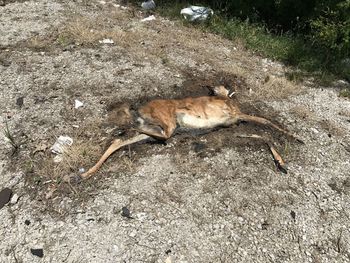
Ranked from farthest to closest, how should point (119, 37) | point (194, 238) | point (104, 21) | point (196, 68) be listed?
1. point (104, 21)
2. point (119, 37)
3. point (196, 68)
4. point (194, 238)

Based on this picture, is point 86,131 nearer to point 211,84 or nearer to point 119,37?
point 211,84

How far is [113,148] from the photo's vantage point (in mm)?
3830

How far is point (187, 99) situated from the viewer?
14.7 feet

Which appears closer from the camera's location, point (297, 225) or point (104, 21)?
point (297, 225)

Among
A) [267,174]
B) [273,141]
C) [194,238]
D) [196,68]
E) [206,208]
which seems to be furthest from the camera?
[196,68]

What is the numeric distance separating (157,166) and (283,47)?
3473 mm

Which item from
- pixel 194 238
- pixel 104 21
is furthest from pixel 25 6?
pixel 194 238

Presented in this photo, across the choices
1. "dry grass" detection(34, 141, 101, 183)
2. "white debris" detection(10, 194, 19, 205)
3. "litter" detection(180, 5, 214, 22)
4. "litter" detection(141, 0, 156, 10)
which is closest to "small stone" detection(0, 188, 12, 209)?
"white debris" detection(10, 194, 19, 205)

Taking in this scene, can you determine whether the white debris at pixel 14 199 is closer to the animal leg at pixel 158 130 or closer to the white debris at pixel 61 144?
the white debris at pixel 61 144

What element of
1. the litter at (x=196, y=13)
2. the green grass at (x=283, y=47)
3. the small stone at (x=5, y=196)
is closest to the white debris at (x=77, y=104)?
the small stone at (x=5, y=196)

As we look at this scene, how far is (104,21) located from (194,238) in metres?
4.38

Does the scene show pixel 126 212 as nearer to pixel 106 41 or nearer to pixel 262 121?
pixel 262 121

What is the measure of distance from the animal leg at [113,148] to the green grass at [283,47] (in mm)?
2758

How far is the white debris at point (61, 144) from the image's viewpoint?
3838 mm
